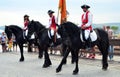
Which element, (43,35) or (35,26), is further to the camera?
(35,26)

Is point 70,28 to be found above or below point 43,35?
above

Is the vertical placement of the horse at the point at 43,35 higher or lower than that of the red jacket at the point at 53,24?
lower

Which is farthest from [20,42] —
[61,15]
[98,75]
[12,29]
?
[98,75]

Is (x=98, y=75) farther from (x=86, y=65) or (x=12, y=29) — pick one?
(x=12, y=29)

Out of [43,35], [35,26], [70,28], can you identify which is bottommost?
[43,35]

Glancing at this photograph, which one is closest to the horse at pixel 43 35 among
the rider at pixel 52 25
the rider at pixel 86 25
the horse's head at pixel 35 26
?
the horse's head at pixel 35 26

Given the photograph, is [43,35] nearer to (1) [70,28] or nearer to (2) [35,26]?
(2) [35,26]

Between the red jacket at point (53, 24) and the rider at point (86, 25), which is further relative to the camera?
the red jacket at point (53, 24)

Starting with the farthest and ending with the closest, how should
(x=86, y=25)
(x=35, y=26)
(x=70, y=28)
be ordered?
(x=35, y=26), (x=86, y=25), (x=70, y=28)

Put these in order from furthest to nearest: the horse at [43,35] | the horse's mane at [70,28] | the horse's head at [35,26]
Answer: the horse's head at [35,26]
the horse at [43,35]
the horse's mane at [70,28]

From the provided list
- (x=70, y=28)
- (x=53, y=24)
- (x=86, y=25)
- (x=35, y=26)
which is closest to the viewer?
(x=70, y=28)

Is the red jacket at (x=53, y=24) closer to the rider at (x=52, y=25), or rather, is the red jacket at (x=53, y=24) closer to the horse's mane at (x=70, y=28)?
the rider at (x=52, y=25)

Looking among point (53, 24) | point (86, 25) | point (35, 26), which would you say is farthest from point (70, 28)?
point (35, 26)

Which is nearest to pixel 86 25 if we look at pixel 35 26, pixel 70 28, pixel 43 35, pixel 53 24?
pixel 70 28
